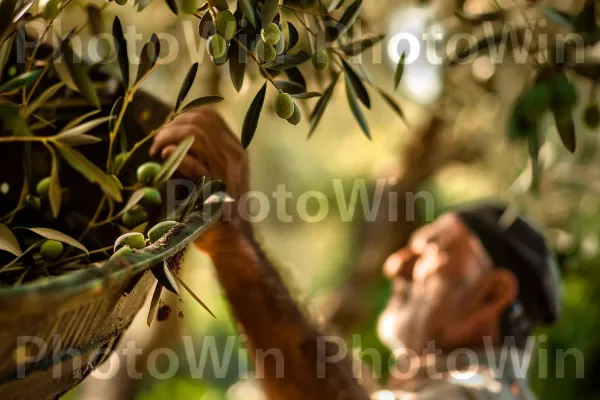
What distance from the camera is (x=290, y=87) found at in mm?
531

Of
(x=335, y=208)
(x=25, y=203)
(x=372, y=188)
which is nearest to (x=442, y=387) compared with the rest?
(x=25, y=203)

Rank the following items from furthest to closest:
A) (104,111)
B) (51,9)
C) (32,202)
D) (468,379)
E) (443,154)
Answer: (443,154) → (468,379) → (104,111) → (32,202) → (51,9)

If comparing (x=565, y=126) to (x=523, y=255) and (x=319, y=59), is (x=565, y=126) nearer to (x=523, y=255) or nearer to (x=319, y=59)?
(x=319, y=59)

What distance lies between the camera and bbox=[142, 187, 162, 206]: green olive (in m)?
0.57

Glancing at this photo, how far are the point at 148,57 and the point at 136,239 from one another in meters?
0.14

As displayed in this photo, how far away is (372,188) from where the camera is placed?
6.28 ft

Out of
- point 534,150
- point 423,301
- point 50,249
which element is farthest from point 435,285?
point 50,249

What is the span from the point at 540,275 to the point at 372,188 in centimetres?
83

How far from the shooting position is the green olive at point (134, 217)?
0.57 meters

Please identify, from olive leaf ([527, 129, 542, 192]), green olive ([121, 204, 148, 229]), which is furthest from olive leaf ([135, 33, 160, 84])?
olive leaf ([527, 129, 542, 192])

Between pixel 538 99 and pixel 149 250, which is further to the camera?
pixel 538 99

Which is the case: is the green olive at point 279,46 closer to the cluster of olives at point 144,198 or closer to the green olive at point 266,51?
the green olive at point 266,51

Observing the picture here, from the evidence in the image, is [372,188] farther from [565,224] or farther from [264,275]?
[264,275]

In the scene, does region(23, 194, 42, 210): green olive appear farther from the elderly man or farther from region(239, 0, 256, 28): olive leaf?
region(239, 0, 256, 28): olive leaf
